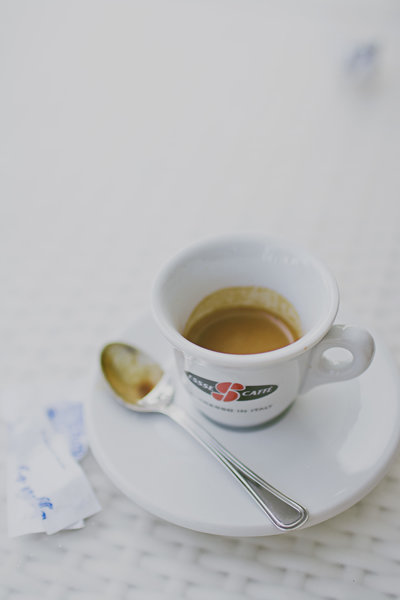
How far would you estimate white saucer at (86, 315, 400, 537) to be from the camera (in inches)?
19.4

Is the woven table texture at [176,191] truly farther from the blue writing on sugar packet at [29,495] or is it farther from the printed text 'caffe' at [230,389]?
the printed text 'caffe' at [230,389]

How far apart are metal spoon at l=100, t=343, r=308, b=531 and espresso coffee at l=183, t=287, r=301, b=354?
0.24 ft

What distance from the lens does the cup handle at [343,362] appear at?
0.51 metres

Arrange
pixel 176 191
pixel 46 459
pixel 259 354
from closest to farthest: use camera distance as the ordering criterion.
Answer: pixel 259 354, pixel 46 459, pixel 176 191

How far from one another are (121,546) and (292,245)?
0.38 meters

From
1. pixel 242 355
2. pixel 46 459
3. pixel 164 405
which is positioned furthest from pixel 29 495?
pixel 242 355

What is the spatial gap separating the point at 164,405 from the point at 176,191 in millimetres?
517

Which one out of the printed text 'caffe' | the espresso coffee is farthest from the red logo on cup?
the espresso coffee

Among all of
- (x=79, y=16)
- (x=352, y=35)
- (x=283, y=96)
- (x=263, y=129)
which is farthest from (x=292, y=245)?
(x=79, y=16)

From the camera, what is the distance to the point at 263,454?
1.79 ft

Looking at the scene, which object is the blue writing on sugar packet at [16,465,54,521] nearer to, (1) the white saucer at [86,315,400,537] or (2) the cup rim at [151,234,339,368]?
(1) the white saucer at [86,315,400,537]

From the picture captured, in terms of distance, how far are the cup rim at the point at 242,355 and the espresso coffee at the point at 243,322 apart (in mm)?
79

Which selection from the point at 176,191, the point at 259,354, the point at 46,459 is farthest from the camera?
the point at 176,191

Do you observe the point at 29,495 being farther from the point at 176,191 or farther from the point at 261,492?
the point at 176,191
